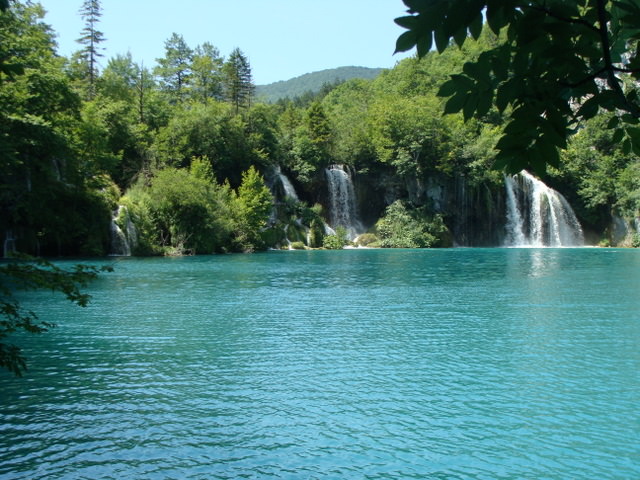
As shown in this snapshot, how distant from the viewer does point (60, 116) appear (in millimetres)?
34469

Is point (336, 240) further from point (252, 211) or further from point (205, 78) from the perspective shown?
point (205, 78)

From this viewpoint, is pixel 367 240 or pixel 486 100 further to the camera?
pixel 367 240

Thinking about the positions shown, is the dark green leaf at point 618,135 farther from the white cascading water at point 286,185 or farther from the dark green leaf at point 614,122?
the white cascading water at point 286,185

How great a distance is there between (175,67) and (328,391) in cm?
6969

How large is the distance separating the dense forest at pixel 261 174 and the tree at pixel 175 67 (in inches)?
306

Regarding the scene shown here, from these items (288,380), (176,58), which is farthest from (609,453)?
(176,58)

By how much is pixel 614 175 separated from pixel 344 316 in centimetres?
4850

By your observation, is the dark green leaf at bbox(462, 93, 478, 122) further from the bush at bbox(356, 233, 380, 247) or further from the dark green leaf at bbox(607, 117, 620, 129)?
the bush at bbox(356, 233, 380, 247)

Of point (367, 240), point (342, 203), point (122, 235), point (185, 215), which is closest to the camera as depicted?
point (122, 235)

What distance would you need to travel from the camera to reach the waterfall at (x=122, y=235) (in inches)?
1373

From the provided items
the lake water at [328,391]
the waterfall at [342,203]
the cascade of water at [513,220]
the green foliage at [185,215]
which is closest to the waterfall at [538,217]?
the cascade of water at [513,220]

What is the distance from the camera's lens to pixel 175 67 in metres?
70.2

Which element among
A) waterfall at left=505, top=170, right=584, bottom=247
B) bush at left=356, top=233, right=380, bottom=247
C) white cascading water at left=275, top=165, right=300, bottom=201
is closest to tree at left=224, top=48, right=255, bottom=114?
white cascading water at left=275, top=165, right=300, bottom=201

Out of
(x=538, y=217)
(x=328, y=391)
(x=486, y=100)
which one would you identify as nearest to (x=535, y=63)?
(x=486, y=100)
